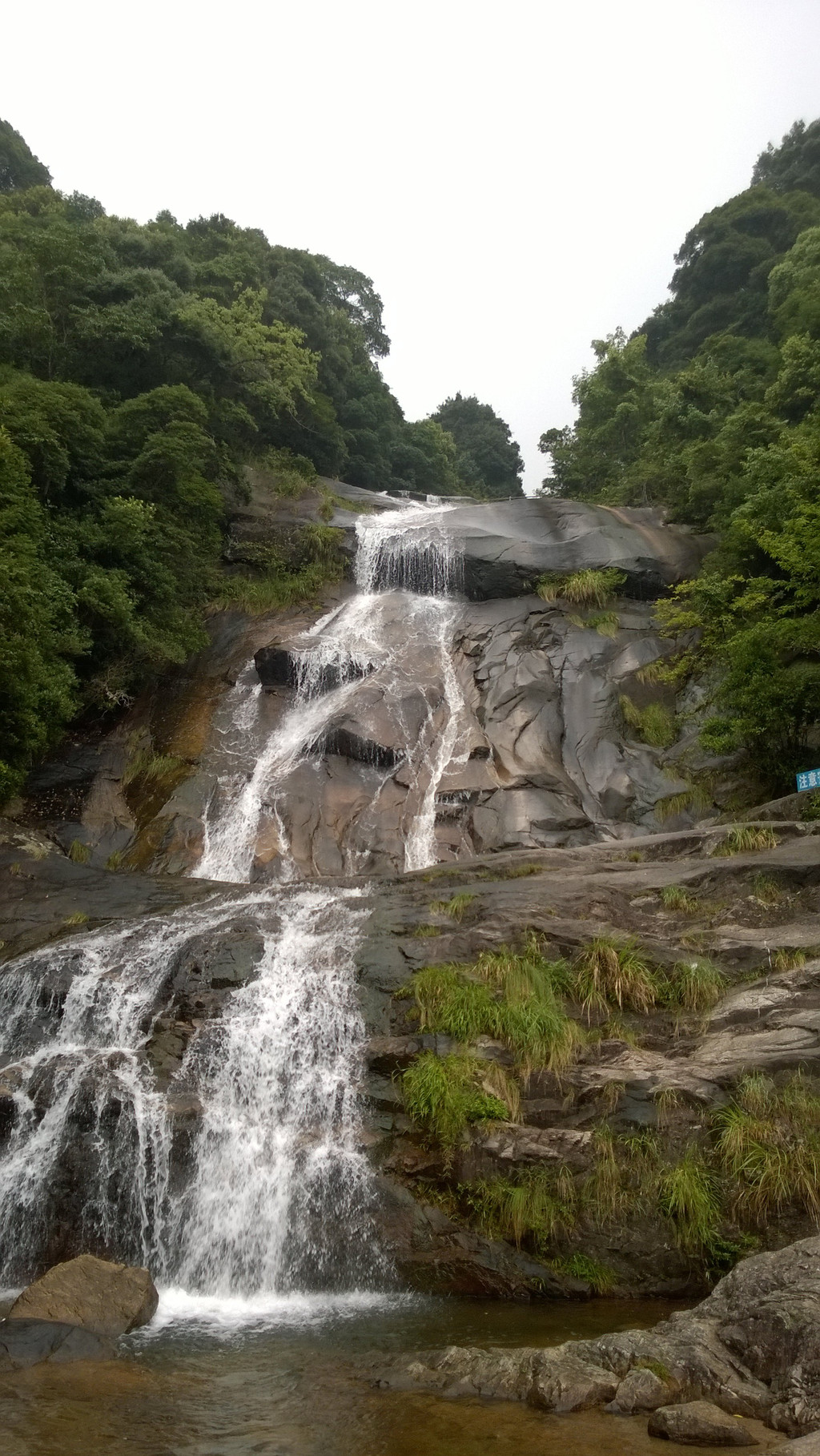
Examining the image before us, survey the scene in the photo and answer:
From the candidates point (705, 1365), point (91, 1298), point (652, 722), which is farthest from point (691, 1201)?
point (652, 722)

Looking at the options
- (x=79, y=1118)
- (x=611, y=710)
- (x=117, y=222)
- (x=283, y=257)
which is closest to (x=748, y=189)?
(x=283, y=257)

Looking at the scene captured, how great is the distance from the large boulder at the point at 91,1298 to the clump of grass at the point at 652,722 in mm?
12550

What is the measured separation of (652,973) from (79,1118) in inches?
235

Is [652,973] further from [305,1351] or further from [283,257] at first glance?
[283,257]

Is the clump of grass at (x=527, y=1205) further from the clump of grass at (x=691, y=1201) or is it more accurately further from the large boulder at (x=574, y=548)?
the large boulder at (x=574, y=548)

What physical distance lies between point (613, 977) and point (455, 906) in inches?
89.7

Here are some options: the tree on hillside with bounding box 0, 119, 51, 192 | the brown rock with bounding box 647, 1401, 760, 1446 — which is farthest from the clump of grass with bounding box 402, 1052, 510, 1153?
the tree on hillside with bounding box 0, 119, 51, 192

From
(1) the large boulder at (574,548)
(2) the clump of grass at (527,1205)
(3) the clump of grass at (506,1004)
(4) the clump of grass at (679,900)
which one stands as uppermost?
(1) the large boulder at (574,548)

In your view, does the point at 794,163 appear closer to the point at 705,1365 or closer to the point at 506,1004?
the point at 506,1004

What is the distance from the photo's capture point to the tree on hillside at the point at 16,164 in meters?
36.4

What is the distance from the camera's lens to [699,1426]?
426cm

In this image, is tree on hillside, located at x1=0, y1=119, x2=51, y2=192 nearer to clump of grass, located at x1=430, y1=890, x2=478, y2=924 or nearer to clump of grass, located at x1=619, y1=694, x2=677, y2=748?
clump of grass, located at x1=619, y1=694, x2=677, y2=748

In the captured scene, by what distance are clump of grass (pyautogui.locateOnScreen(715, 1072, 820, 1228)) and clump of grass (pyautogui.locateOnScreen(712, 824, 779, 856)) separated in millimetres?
3816

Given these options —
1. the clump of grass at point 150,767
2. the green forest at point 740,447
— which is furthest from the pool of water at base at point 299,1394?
the clump of grass at point 150,767
